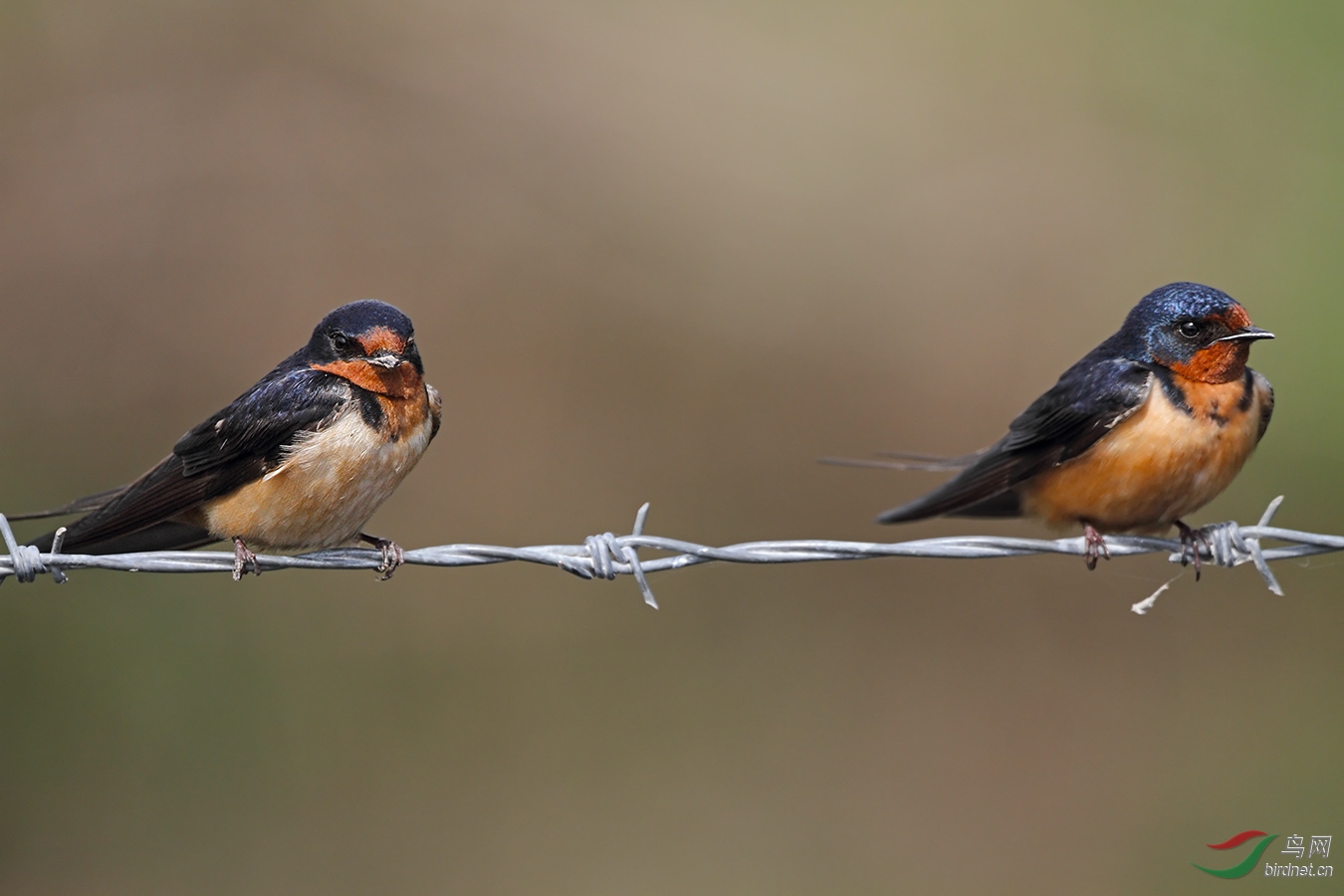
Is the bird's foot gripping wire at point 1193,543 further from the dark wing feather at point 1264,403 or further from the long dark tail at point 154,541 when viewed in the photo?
the long dark tail at point 154,541

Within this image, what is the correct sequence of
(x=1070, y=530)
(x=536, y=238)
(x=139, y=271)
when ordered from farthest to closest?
(x=536, y=238) < (x=139, y=271) < (x=1070, y=530)

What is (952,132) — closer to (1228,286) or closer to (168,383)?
(1228,286)

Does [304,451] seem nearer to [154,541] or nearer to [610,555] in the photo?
[154,541]

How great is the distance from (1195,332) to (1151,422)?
29 cm

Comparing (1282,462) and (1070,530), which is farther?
(1282,462)

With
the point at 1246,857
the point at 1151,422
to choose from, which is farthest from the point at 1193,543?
the point at 1246,857

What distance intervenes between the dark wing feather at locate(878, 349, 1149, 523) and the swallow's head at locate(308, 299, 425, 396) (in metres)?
1.56

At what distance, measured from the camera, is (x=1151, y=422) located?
11.7 ft

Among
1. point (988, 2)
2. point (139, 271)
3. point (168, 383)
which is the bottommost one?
point (168, 383)

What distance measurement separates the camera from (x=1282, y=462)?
7090mm

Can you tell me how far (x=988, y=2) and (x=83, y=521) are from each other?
8.56 m

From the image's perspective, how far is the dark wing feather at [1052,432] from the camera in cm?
357

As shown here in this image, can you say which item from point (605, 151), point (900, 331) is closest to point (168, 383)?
point (605, 151)

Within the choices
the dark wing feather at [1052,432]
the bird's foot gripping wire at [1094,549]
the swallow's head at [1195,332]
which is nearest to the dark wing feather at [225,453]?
the dark wing feather at [1052,432]
